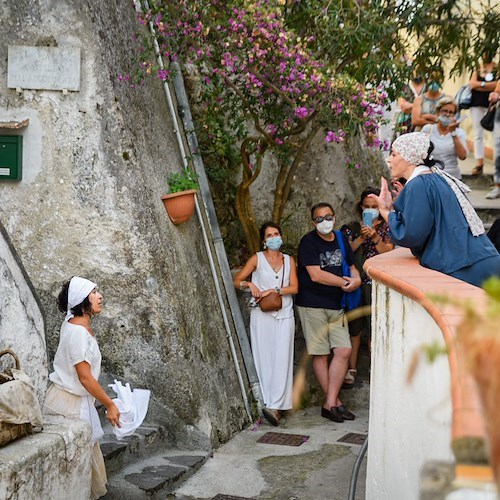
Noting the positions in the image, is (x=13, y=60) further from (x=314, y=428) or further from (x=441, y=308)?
(x=441, y=308)

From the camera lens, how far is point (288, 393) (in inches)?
368

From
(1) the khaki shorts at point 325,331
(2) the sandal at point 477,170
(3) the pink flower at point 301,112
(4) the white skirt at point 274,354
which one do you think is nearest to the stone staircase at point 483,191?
(2) the sandal at point 477,170

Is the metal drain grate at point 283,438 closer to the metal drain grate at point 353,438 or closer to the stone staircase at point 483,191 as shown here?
the metal drain grate at point 353,438

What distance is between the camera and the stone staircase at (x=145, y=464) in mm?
6945

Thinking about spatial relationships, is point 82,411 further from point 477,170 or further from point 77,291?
point 477,170

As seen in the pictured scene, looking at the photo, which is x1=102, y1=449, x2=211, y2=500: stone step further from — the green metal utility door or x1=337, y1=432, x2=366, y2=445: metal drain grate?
the green metal utility door

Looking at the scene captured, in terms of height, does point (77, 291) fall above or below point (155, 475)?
above

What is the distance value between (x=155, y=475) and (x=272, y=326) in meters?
2.45

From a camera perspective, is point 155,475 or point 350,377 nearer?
point 155,475

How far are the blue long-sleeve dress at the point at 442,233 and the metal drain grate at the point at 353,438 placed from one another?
323cm

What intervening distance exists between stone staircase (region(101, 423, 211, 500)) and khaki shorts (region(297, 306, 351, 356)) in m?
1.86

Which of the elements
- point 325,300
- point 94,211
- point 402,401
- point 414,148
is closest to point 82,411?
point 94,211

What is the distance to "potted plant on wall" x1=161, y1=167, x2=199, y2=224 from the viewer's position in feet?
27.4

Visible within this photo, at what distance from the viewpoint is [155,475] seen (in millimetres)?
7246
